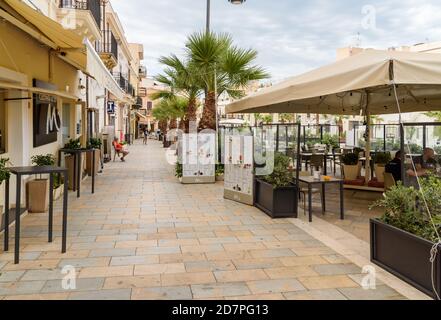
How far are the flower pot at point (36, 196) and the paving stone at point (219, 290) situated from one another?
4019 mm

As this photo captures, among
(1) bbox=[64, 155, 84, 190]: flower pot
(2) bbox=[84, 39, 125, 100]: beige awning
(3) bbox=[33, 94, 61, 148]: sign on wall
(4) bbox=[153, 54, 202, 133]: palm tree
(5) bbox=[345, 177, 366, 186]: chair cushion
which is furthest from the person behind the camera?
(4) bbox=[153, 54, 202, 133]: palm tree

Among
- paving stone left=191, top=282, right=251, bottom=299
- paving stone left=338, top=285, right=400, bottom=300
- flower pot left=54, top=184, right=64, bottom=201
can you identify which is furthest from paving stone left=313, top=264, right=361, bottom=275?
flower pot left=54, top=184, right=64, bottom=201

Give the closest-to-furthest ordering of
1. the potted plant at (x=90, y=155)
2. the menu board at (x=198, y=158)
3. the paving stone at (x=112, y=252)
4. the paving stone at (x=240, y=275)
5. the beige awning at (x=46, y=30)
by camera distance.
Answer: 1. the paving stone at (x=240, y=275)
2. the paving stone at (x=112, y=252)
3. the beige awning at (x=46, y=30)
4. the menu board at (x=198, y=158)
5. the potted plant at (x=90, y=155)

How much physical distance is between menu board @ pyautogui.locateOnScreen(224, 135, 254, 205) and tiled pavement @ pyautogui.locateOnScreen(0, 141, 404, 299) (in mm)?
479

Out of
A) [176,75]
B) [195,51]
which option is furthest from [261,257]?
[176,75]

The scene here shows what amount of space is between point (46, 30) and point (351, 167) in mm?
7120

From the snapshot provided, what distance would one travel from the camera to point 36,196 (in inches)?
258

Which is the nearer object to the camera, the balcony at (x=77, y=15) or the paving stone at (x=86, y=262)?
the paving stone at (x=86, y=262)

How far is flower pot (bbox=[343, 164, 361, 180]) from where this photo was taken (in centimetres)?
973

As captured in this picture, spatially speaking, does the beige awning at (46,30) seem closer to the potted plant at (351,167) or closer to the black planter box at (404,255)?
the black planter box at (404,255)

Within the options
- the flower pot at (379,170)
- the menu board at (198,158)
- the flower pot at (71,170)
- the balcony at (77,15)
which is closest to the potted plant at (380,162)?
the flower pot at (379,170)

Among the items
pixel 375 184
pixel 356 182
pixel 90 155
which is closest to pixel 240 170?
pixel 356 182

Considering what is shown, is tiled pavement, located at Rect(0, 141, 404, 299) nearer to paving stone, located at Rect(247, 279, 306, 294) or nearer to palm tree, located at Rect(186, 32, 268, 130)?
paving stone, located at Rect(247, 279, 306, 294)

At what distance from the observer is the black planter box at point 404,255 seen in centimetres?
338
